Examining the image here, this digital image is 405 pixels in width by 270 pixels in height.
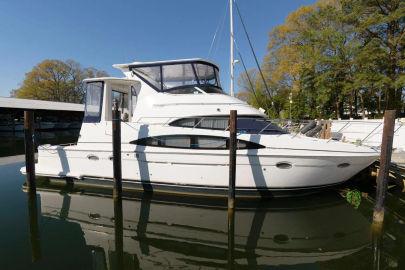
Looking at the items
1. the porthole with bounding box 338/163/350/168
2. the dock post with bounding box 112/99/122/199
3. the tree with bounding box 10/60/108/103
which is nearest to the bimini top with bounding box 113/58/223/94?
the dock post with bounding box 112/99/122/199

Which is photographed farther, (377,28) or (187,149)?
(377,28)

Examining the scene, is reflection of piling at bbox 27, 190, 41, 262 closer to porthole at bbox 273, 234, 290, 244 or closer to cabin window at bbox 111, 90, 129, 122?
cabin window at bbox 111, 90, 129, 122

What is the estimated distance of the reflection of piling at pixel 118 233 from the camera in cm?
574

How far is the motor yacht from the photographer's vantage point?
7.95m

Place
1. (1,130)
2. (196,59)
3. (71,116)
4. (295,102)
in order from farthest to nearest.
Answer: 1. (71,116)
2. (1,130)
3. (295,102)
4. (196,59)

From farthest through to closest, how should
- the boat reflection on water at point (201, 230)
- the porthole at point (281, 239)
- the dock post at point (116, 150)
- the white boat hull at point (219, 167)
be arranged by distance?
the dock post at point (116, 150), the white boat hull at point (219, 167), the porthole at point (281, 239), the boat reflection on water at point (201, 230)

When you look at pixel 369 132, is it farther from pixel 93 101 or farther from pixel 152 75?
pixel 93 101

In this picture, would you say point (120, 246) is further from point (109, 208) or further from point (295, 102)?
point (295, 102)

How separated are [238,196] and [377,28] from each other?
2281cm

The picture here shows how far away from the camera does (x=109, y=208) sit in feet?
27.9

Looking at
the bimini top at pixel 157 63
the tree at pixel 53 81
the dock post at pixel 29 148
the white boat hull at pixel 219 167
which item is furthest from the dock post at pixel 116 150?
the tree at pixel 53 81

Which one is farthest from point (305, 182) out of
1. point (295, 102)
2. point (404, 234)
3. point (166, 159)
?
point (295, 102)

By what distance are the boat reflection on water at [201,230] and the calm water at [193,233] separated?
0.02m

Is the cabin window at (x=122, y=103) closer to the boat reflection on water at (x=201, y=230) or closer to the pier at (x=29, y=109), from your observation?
the boat reflection on water at (x=201, y=230)
